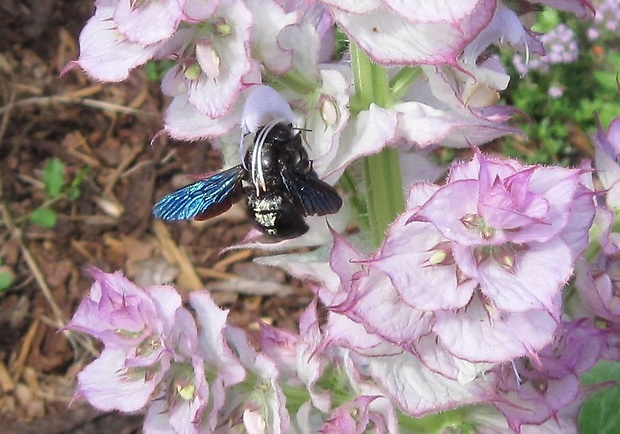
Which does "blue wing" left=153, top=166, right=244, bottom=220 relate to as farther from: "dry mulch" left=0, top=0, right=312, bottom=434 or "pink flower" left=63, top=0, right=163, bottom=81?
"dry mulch" left=0, top=0, right=312, bottom=434

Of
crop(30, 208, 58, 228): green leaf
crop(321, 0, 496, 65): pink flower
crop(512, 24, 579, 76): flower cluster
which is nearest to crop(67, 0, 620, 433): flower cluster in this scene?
crop(321, 0, 496, 65): pink flower

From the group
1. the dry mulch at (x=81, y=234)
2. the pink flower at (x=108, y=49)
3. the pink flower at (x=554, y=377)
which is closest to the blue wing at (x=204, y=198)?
the pink flower at (x=108, y=49)

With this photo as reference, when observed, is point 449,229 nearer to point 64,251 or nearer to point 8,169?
point 64,251

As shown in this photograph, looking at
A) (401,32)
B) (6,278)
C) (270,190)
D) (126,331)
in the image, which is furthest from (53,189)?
(401,32)

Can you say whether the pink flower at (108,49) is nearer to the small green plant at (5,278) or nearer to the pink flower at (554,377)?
the pink flower at (554,377)

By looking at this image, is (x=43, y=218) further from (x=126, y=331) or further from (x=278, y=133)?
(x=278, y=133)

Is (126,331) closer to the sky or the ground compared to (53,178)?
closer to the sky
